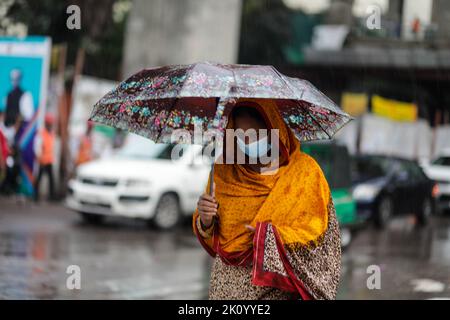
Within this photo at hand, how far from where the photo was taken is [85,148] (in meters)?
18.3

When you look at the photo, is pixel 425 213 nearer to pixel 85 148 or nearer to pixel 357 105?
pixel 357 105

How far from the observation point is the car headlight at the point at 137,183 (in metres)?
13.4

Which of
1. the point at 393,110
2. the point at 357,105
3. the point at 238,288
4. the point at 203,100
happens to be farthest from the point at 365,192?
the point at 238,288

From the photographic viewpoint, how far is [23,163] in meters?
16.1

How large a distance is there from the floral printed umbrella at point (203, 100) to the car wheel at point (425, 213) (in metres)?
14.5

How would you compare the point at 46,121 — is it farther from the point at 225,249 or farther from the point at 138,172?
the point at 225,249

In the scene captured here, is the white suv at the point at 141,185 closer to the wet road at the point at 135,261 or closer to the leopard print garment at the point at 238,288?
the wet road at the point at 135,261

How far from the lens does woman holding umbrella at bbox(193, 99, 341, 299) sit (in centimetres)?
373

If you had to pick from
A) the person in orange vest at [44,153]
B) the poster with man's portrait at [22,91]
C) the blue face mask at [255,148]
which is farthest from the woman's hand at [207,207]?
the person in orange vest at [44,153]

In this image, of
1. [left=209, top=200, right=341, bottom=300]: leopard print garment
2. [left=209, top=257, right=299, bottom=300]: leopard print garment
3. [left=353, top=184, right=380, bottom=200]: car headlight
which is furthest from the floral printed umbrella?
[left=353, top=184, right=380, bottom=200]: car headlight

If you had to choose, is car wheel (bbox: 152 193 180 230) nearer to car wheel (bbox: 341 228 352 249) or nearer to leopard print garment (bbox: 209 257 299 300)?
car wheel (bbox: 341 228 352 249)

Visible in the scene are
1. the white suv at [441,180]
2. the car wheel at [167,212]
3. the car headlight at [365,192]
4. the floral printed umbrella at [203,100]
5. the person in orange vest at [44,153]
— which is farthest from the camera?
the white suv at [441,180]

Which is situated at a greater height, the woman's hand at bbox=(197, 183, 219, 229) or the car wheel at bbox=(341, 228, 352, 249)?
the woman's hand at bbox=(197, 183, 219, 229)

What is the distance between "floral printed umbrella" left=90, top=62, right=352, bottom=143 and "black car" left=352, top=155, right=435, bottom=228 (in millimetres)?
10997
